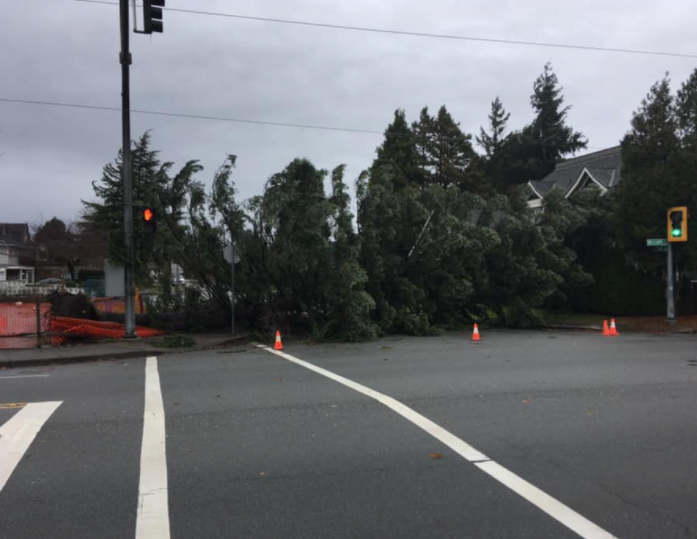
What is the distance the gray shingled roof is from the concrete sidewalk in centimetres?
2472

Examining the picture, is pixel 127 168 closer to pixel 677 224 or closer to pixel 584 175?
pixel 677 224

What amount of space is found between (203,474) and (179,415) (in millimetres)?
2226

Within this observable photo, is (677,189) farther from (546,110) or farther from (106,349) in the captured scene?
(546,110)

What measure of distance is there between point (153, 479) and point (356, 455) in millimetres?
1828

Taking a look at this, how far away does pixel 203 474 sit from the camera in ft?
16.1

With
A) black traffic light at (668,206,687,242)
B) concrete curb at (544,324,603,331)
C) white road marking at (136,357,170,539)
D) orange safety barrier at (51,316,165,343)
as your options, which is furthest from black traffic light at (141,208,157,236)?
black traffic light at (668,206,687,242)

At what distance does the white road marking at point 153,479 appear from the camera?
12.8 feet

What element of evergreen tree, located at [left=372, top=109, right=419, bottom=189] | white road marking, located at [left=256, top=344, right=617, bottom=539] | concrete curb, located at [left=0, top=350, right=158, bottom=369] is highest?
evergreen tree, located at [left=372, top=109, right=419, bottom=189]

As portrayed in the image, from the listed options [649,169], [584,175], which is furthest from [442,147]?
[649,169]

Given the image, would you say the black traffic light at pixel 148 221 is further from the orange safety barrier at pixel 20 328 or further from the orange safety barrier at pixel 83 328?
the orange safety barrier at pixel 20 328

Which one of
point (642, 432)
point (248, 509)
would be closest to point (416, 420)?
point (642, 432)

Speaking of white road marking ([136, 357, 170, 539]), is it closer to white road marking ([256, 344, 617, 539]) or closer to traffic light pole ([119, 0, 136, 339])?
white road marking ([256, 344, 617, 539])

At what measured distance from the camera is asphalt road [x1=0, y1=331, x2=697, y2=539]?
399 cm

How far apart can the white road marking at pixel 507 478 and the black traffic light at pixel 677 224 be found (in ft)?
49.2
